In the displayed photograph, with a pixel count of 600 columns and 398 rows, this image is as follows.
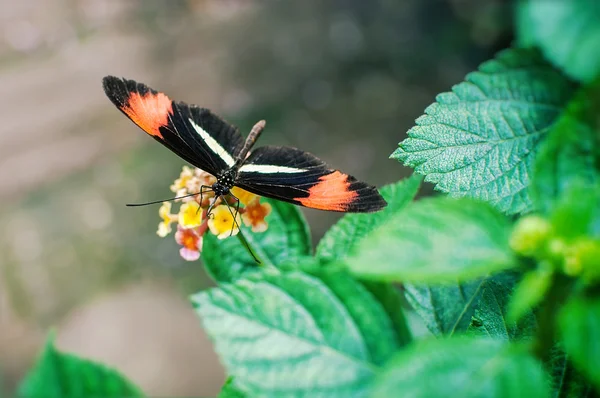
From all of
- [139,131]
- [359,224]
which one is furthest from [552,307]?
[139,131]

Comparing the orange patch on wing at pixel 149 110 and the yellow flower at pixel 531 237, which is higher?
the orange patch on wing at pixel 149 110

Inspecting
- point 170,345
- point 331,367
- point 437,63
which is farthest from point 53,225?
point 331,367

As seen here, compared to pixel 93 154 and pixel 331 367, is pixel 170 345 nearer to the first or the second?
pixel 93 154

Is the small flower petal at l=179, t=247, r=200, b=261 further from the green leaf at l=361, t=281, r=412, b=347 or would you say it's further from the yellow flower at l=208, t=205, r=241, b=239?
the green leaf at l=361, t=281, r=412, b=347

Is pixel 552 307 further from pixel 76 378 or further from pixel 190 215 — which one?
pixel 76 378

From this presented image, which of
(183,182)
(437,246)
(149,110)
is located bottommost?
(437,246)

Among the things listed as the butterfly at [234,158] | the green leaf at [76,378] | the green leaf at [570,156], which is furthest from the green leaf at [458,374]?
the green leaf at [76,378]

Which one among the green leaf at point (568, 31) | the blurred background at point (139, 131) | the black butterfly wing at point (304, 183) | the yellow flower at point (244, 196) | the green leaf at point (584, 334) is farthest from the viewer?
the blurred background at point (139, 131)

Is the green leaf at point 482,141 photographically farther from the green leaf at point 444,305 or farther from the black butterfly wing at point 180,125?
the black butterfly wing at point 180,125

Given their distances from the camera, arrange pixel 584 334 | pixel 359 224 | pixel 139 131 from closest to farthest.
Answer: pixel 584 334 → pixel 359 224 → pixel 139 131
